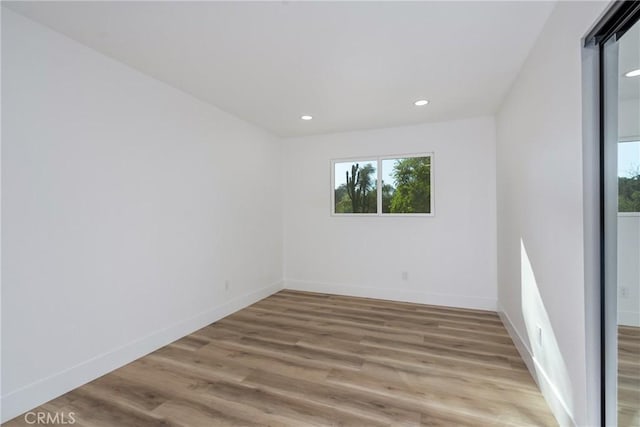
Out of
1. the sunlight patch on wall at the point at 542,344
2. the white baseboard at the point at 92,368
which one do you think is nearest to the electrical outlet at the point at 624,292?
the sunlight patch on wall at the point at 542,344

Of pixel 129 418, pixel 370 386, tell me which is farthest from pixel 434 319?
pixel 129 418

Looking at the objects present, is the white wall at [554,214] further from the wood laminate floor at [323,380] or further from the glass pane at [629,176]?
the wood laminate floor at [323,380]

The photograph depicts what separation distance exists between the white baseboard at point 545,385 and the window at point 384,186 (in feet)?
6.47

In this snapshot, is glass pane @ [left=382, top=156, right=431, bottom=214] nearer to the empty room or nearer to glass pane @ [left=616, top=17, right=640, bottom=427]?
the empty room

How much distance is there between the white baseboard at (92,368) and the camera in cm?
185

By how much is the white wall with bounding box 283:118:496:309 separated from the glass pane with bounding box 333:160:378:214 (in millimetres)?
141

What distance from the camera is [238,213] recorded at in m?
3.93

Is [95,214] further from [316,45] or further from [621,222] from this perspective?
[621,222]

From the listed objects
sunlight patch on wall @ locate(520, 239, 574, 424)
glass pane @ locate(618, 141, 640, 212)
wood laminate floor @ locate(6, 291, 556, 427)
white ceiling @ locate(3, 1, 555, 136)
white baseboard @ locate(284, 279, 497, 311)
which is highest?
white ceiling @ locate(3, 1, 555, 136)

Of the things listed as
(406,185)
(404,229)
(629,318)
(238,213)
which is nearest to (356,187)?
(406,185)

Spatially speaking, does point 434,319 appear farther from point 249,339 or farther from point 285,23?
point 285,23

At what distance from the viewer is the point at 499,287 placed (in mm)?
3689

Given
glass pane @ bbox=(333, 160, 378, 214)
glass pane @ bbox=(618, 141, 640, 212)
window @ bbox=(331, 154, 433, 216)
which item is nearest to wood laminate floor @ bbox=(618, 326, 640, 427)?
glass pane @ bbox=(618, 141, 640, 212)

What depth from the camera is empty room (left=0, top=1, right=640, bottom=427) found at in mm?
1458
